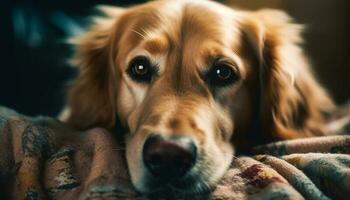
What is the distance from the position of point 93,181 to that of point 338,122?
1024mm

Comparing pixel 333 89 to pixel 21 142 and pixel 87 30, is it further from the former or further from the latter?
pixel 21 142

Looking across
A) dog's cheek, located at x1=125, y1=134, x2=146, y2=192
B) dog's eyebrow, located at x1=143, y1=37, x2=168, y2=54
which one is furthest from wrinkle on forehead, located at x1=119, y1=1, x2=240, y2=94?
dog's cheek, located at x1=125, y1=134, x2=146, y2=192

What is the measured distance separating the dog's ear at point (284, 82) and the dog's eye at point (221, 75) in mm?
169

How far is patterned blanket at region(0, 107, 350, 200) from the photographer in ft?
3.53

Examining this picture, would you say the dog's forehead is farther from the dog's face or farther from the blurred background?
the blurred background

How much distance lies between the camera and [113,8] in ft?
5.66

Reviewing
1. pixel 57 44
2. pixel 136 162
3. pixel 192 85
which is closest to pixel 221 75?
pixel 192 85

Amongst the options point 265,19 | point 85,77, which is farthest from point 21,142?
point 265,19

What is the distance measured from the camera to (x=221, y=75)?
1457 millimetres

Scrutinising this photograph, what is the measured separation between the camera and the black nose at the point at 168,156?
111 centimetres

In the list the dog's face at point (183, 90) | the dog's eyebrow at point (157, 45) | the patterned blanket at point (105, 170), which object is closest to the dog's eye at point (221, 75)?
the dog's face at point (183, 90)

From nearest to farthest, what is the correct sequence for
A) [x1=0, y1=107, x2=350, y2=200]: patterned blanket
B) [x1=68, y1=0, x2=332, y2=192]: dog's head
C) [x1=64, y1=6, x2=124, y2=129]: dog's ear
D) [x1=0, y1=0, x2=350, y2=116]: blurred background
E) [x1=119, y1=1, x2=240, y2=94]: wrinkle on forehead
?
1. [x1=0, y1=107, x2=350, y2=200]: patterned blanket
2. [x1=68, y1=0, x2=332, y2=192]: dog's head
3. [x1=119, y1=1, x2=240, y2=94]: wrinkle on forehead
4. [x1=0, y1=0, x2=350, y2=116]: blurred background
5. [x1=64, y1=6, x2=124, y2=129]: dog's ear

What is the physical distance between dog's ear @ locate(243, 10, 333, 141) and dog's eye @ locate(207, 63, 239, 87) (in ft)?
0.55

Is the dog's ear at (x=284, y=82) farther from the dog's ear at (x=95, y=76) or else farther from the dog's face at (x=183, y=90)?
the dog's ear at (x=95, y=76)
